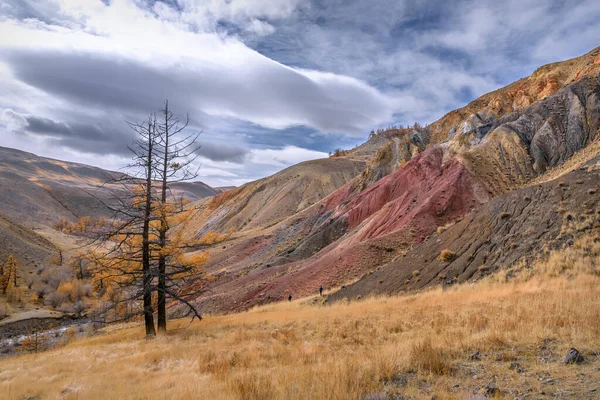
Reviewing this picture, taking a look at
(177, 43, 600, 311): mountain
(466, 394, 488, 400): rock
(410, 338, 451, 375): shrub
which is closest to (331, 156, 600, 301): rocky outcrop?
(177, 43, 600, 311): mountain

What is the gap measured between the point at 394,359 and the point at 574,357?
254cm

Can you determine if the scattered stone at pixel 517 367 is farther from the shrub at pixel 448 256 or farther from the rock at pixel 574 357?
the shrub at pixel 448 256

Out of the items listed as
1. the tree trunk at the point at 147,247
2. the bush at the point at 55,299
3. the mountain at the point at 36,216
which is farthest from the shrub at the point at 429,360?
the bush at the point at 55,299

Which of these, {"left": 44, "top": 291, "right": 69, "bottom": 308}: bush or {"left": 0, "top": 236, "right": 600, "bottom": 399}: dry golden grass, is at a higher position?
{"left": 0, "top": 236, "right": 600, "bottom": 399}: dry golden grass

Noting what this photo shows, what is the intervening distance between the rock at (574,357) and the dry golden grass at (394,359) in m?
0.11

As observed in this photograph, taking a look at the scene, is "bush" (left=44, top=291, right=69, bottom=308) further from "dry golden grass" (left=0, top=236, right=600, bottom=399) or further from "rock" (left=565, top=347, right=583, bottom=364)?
"rock" (left=565, top=347, right=583, bottom=364)

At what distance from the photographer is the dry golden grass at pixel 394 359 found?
4797 mm

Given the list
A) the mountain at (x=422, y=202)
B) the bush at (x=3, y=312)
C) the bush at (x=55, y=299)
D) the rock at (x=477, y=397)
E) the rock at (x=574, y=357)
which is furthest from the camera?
the bush at (x=55, y=299)

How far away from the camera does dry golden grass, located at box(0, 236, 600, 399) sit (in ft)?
15.7

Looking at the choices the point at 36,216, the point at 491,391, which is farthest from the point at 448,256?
the point at 36,216

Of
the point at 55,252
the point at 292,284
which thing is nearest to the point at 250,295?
the point at 292,284

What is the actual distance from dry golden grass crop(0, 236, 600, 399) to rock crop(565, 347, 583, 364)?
4.3 inches

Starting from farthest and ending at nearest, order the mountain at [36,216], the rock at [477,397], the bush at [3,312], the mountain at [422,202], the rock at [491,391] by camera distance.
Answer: the mountain at [36,216]
the bush at [3,312]
the mountain at [422,202]
the rock at [491,391]
the rock at [477,397]

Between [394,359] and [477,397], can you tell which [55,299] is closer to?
[394,359]
